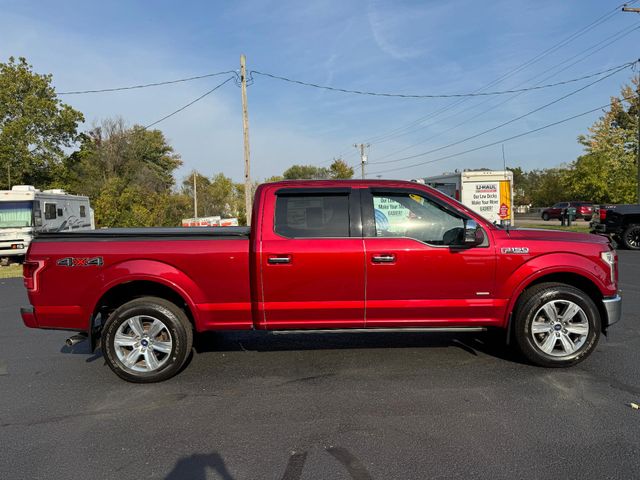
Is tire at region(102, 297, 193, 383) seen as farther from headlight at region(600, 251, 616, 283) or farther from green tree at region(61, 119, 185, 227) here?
green tree at region(61, 119, 185, 227)

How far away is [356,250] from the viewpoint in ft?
14.2

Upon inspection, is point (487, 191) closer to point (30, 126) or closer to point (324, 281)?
point (324, 281)

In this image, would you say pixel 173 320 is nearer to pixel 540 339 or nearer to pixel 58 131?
pixel 540 339

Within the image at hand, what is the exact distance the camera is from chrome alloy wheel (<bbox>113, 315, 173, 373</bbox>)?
4355 millimetres

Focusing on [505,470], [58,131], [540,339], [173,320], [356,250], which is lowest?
[505,470]

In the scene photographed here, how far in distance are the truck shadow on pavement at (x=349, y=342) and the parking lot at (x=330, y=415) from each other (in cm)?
4

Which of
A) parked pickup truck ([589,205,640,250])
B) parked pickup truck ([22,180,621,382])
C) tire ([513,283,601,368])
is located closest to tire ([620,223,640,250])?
parked pickup truck ([589,205,640,250])

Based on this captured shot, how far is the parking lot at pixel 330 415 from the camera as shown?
294 cm

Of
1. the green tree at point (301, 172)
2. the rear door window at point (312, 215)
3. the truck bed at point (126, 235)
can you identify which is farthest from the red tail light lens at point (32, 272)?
the green tree at point (301, 172)

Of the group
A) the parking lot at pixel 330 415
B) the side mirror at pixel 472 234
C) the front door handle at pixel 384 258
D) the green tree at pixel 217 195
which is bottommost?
the parking lot at pixel 330 415

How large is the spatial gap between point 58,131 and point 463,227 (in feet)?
120

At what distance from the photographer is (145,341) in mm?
4379

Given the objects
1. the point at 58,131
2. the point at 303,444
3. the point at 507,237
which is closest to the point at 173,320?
the point at 303,444

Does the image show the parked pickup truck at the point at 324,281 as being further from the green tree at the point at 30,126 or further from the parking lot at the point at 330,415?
the green tree at the point at 30,126
